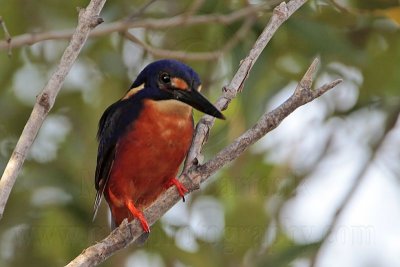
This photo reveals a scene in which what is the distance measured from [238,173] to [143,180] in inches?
54.1

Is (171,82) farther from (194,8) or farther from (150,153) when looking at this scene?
(194,8)

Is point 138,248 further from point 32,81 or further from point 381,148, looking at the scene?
point 381,148

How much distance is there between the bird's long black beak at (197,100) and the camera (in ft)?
14.8

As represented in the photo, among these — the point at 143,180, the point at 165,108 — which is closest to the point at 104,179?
the point at 143,180

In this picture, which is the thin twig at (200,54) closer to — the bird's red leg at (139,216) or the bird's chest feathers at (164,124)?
the bird's chest feathers at (164,124)

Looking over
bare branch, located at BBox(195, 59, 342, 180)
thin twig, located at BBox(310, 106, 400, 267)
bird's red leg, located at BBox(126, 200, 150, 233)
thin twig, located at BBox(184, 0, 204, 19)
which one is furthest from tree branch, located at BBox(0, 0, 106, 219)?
thin twig, located at BBox(310, 106, 400, 267)

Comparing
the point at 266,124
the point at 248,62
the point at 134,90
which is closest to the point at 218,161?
the point at 266,124

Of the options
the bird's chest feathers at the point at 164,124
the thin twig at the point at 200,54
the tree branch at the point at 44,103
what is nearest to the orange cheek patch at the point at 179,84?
the bird's chest feathers at the point at 164,124

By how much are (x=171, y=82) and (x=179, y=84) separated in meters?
0.08

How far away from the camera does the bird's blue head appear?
4.95 meters

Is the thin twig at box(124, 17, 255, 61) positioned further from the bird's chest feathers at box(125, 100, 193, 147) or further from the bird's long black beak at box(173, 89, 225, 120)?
the bird's long black beak at box(173, 89, 225, 120)

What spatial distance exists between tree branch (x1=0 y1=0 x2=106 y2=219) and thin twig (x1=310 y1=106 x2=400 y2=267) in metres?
2.29

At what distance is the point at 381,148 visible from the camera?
6078mm

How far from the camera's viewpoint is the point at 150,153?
17.2ft
